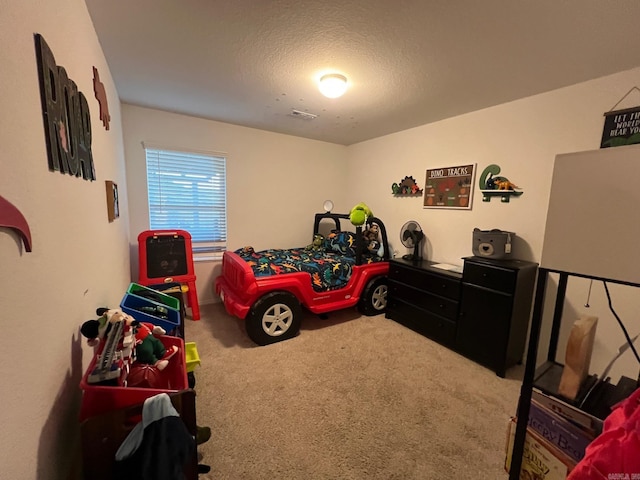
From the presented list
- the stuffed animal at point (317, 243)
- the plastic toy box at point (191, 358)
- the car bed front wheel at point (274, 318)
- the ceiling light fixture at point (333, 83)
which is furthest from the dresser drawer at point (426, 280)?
the plastic toy box at point (191, 358)

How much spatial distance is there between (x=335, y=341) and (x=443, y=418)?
1.17 meters

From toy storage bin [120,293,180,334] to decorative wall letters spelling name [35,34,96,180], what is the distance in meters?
0.80

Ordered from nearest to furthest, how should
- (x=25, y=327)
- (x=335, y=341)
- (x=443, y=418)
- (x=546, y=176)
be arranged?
(x=25, y=327) → (x=443, y=418) → (x=546, y=176) → (x=335, y=341)

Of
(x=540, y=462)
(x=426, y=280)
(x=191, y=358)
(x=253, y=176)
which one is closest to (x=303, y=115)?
(x=253, y=176)

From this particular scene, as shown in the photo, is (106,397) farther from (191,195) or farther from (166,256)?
(191,195)

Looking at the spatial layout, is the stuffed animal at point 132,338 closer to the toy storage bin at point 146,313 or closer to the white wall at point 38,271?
the white wall at point 38,271

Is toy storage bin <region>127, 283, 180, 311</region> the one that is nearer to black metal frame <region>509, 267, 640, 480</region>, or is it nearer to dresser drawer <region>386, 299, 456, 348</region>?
black metal frame <region>509, 267, 640, 480</region>

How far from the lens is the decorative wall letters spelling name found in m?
0.87

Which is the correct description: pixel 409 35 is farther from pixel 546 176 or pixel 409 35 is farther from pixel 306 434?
pixel 306 434

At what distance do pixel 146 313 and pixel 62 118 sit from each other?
1158 millimetres

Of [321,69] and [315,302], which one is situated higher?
[321,69]

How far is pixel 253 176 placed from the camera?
3734 millimetres

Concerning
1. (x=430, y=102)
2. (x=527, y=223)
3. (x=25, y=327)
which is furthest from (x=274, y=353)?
(x=430, y=102)

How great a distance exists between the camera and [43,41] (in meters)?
0.87
